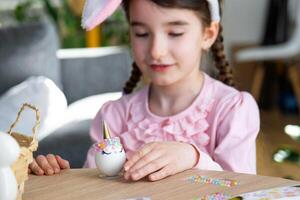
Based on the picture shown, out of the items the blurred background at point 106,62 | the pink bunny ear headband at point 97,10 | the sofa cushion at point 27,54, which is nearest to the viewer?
the pink bunny ear headband at point 97,10

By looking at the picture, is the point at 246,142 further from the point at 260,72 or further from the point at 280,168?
the point at 260,72

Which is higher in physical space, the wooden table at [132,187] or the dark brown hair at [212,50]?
the dark brown hair at [212,50]

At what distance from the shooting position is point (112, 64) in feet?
8.84

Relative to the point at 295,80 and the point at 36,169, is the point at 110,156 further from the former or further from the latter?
the point at 295,80

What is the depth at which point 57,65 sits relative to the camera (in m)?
2.59

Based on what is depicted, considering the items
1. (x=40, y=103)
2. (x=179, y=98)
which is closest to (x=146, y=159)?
(x=179, y=98)

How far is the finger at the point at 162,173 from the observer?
1157mm

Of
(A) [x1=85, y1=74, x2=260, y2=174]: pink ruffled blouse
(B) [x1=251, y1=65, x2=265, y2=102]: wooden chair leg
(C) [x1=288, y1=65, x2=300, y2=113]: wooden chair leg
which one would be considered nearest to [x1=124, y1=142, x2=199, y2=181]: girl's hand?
(A) [x1=85, y1=74, x2=260, y2=174]: pink ruffled blouse

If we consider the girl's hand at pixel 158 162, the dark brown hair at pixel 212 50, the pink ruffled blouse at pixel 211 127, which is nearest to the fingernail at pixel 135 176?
the girl's hand at pixel 158 162

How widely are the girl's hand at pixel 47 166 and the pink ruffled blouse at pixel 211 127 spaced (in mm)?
223

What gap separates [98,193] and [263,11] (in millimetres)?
4844

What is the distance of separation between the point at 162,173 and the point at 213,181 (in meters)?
0.09

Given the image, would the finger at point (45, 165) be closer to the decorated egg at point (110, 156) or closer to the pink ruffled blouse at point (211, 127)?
the decorated egg at point (110, 156)

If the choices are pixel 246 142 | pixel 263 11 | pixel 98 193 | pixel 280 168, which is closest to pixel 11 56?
pixel 246 142
